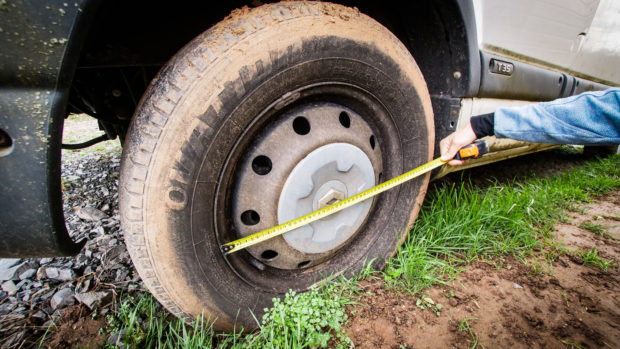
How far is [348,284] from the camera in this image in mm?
1188

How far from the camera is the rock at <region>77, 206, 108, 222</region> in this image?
1.89 m

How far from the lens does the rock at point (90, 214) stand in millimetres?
1889

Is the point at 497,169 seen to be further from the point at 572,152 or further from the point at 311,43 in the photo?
the point at 311,43

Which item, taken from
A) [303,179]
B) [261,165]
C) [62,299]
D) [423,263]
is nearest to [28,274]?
[62,299]

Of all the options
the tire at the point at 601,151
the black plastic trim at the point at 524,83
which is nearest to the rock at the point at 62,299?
the black plastic trim at the point at 524,83

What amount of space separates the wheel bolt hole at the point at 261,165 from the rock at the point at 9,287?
1.37 m

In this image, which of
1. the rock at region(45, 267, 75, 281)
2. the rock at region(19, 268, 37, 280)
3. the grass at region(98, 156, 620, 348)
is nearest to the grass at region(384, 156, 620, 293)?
the grass at region(98, 156, 620, 348)

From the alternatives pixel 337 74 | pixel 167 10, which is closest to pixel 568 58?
pixel 337 74

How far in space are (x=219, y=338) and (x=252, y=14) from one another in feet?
3.84

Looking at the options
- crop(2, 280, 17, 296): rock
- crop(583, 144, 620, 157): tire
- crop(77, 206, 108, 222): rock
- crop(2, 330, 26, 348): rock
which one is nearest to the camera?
crop(2, 330, 26, 348): rock

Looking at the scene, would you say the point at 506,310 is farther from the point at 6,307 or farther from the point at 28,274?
the point at 28,274

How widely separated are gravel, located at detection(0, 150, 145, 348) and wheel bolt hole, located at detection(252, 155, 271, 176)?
2.82 feet

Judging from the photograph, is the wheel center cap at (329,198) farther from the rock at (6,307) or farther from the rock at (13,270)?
the rock at (13,270)

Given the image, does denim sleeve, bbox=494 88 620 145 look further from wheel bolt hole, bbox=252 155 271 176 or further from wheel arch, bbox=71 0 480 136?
wheel bolt hole, bbox=252 155 271 176
